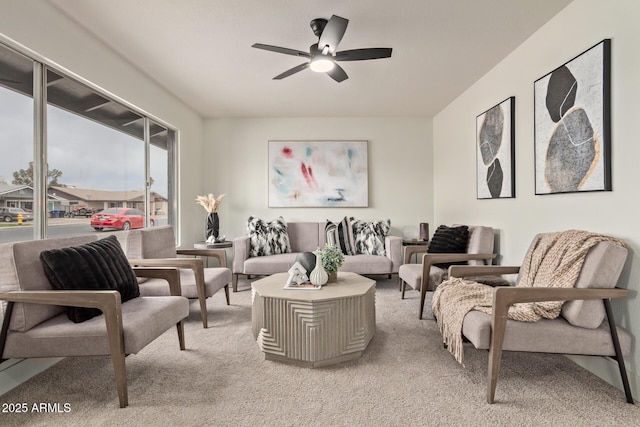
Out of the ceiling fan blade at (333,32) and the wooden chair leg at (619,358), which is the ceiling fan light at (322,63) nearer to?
the ceiling fan blade at (333,32)

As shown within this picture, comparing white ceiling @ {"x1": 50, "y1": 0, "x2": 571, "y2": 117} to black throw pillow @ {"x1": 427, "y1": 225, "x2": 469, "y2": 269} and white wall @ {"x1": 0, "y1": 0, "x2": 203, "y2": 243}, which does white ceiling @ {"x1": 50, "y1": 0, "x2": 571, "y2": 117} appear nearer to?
white wall @ {"x1": 0, "y1": 0, "x2": 203, "y2": 243}

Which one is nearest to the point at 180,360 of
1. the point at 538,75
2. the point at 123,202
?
the point at 123,202

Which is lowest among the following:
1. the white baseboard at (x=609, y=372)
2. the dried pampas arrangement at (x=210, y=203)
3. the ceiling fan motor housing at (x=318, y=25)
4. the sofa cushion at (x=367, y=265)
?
the white baseboard at (x=609, y=372)

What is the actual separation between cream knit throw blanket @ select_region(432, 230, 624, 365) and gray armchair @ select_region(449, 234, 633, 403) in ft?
0.20

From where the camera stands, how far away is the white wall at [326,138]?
18.0 ft

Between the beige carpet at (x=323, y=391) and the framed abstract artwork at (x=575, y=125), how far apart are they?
1272 millimetres

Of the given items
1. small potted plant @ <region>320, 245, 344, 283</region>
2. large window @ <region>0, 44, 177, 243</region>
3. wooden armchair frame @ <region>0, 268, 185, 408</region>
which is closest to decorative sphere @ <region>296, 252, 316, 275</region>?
small potted plant @ <region>320, 245, 344, 283</region>

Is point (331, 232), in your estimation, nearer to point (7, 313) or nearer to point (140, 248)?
point (140, 248)

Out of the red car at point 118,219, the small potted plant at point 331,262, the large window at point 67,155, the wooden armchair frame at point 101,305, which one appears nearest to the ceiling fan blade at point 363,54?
the small potted plant at point 331,262

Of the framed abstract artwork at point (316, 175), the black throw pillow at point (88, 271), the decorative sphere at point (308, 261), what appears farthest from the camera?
the framed abstract artwork at point (316, 175)

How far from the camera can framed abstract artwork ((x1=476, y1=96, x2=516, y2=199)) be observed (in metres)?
3.21

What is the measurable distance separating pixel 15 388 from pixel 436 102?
5.08 meters

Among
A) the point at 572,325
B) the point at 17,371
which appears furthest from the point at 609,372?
the point at 17,371

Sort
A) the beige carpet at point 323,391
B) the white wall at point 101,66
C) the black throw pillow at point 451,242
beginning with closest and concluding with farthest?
the beige carpet at point 323,391 → the white wall at point 101,66 → the black throw pillow at point 451,242
